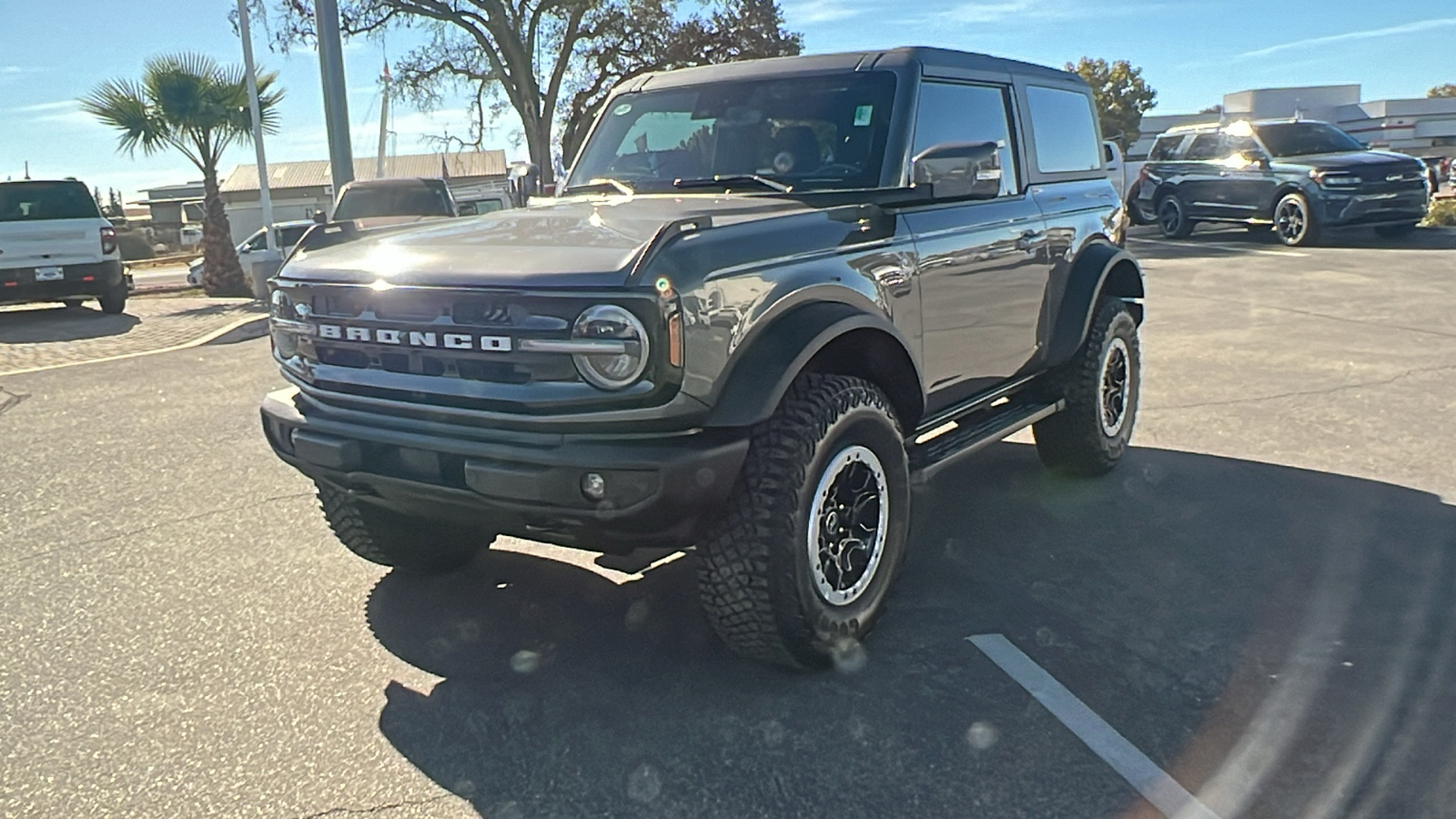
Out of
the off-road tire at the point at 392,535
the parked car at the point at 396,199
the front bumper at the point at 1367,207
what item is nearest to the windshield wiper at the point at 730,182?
the off-road tire at the point at 392,535

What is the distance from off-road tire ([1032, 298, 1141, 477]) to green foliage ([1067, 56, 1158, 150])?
189ft

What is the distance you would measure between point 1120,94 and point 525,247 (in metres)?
64.1

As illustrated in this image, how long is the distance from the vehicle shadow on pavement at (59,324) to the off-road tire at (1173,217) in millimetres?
16008

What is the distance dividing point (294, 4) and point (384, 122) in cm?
1146

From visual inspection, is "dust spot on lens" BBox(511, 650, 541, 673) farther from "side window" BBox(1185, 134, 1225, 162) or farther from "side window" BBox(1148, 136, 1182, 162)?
"side window" BBox(1148, 136, 1182, 162)

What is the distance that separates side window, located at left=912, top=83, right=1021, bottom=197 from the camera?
14.7ft

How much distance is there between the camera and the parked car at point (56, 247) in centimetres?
1380

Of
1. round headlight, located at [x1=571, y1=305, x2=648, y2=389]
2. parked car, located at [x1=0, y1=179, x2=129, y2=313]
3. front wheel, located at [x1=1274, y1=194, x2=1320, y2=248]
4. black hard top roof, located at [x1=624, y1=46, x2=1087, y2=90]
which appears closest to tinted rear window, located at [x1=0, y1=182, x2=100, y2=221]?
parked car, located at [x1=0, y1=179, x2=129, y2=313]

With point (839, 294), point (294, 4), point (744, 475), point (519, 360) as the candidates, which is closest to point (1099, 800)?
point (744, 475)

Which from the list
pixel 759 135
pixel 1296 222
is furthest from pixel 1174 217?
pixel 759 135

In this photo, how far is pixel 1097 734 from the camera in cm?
315

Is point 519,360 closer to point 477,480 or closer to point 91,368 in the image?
point 477,480

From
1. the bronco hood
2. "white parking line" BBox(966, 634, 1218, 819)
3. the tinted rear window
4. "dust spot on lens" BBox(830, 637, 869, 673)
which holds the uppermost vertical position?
the tinted rear window

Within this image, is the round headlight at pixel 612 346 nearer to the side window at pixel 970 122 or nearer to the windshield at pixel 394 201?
the side window at pixel 970 122
